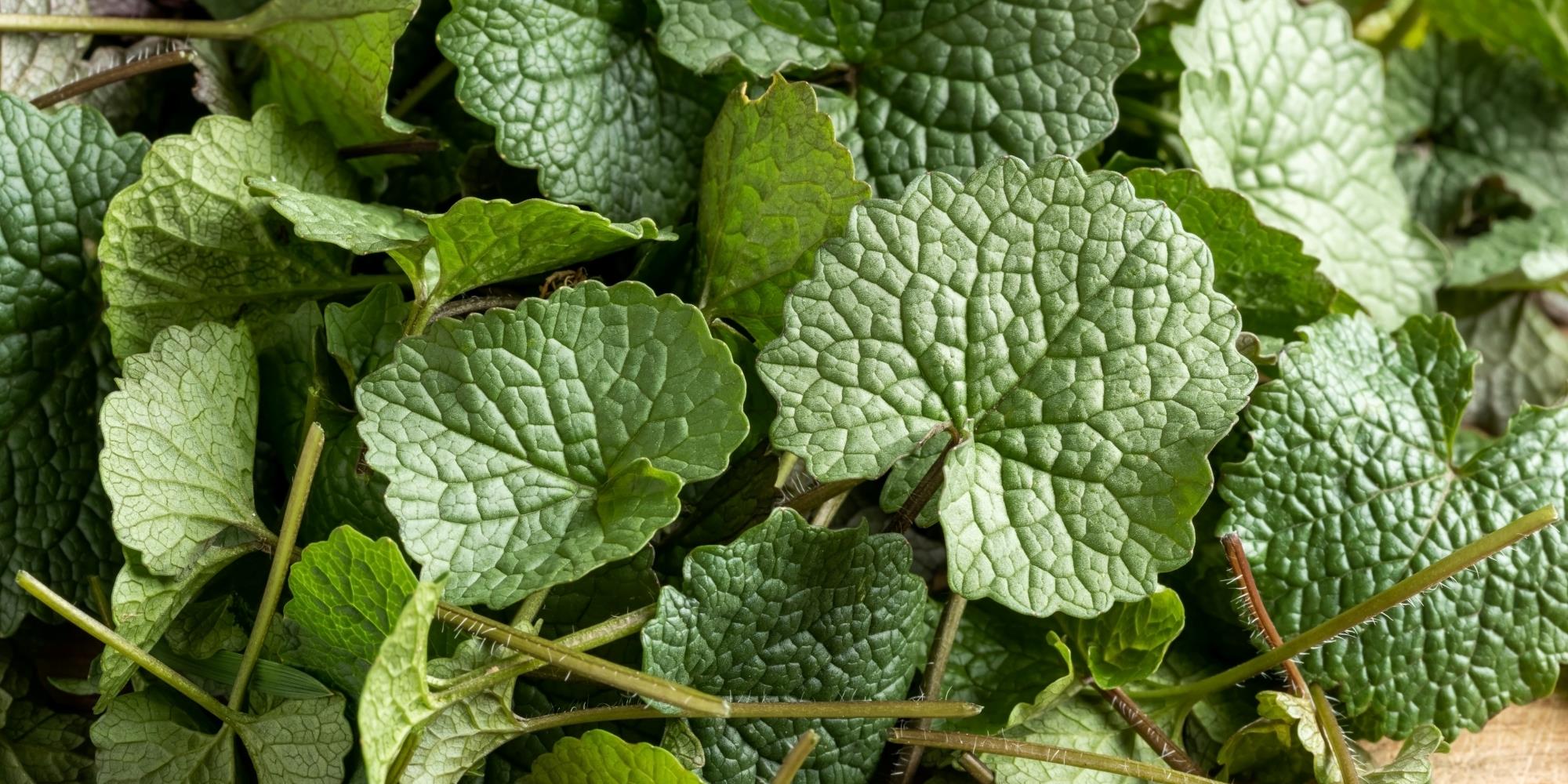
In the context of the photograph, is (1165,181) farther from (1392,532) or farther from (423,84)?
(423,84)

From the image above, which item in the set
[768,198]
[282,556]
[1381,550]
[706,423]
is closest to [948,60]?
[768,198]

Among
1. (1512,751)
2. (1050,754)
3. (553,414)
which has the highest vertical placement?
(553,414)

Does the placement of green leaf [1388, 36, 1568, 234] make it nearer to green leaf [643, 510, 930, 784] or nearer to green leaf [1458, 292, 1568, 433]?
green leaf [1458, 292, 1568, 433]

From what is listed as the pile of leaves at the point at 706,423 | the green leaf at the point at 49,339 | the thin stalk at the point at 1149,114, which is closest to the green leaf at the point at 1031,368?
the pile of leaves at the point at 706,423

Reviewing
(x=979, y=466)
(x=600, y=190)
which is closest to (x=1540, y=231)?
(x=979, y=466)

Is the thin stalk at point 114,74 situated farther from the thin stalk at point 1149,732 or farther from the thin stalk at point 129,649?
the thin stalk at point 1149,732

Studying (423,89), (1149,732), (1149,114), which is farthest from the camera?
(1149,114)

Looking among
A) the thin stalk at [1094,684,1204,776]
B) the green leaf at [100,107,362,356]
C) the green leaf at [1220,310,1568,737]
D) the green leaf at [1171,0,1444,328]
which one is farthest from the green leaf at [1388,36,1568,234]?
the green leaf at [100,107,362,356]

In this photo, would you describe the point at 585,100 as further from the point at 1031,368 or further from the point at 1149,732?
the point at 1149,732
